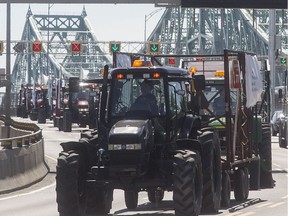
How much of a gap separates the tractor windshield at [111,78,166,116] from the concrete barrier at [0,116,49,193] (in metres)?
8.64

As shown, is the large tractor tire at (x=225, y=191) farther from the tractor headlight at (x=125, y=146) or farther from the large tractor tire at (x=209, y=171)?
the tractor headlight at (x=125, y=146)

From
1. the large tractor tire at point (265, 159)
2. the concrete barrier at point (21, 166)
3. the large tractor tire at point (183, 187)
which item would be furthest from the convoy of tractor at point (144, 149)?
the concrete barrier at point (21, 166)

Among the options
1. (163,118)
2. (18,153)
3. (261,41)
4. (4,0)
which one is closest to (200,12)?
(261,41)

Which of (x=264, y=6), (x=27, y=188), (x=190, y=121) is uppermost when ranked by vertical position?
(x=264, y=6)

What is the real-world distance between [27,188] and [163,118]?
1087 centimetres

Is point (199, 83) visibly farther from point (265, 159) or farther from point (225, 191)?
point (265, 159)

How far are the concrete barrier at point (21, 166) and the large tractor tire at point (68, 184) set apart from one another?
29.1ft

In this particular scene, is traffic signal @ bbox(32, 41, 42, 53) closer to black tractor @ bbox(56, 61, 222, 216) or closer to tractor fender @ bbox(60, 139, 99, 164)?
black tractor @ bbox(56, 61, 222, 216)

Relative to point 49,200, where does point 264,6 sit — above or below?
above

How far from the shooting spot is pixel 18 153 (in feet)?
92.9

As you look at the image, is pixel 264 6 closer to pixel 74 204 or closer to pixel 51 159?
pixel 51 159

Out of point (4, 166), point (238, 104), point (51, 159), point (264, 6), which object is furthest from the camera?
point (264, 6)

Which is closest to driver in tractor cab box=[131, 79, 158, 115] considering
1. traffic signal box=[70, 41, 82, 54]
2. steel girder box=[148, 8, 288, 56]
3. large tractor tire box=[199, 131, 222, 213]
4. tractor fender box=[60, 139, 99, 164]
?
tractor fender box=[60, 139, 99, 164]

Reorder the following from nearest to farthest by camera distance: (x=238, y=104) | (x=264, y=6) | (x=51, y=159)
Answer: (x=238, y=104) → (x=51, y=159) → (x=264, y=6)
